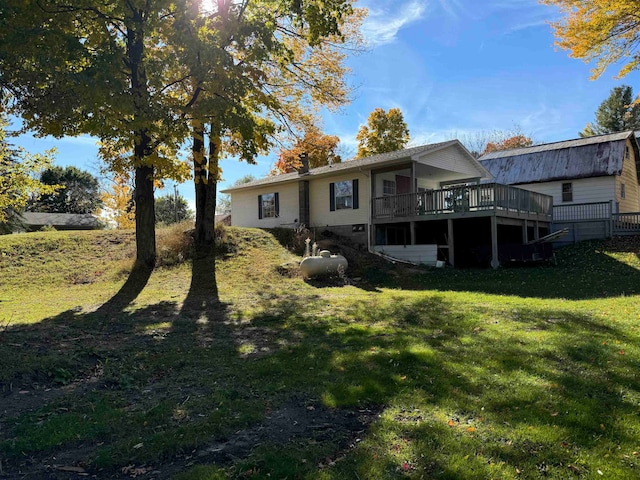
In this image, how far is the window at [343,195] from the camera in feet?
64.3

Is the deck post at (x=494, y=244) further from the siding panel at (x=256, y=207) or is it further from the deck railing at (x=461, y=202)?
the siding panel at (x=256, y=207)

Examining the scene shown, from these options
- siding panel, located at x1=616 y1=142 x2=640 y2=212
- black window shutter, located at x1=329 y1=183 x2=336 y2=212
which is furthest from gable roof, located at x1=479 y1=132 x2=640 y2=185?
black window shutter, located at x1=329 y1=183 x2=336 y2=212

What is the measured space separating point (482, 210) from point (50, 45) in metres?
13.0

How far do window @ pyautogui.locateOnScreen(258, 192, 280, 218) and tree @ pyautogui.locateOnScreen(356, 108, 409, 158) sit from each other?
1603 centimetres

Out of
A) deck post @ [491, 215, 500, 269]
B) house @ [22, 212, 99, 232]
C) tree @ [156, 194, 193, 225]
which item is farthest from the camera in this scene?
tree @ [156, 194, 193, 225]

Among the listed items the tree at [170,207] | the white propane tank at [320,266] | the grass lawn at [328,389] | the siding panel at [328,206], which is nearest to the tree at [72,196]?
the tree at [170,207]

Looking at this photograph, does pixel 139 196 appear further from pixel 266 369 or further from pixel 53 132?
pixel 266 369

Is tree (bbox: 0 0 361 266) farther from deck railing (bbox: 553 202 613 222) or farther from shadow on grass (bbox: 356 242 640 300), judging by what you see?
A: deck railing (bbox: 553 202 613 222)

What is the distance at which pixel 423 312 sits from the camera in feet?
28.2

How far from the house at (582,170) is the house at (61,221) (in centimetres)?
3992

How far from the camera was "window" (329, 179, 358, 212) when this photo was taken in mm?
19609

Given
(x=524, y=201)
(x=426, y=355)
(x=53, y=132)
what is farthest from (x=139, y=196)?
(x=524, y=201)

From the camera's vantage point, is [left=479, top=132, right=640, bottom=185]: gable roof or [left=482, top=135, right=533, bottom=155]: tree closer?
[left=479, top=132, right=640, bottom=185]: gable roof

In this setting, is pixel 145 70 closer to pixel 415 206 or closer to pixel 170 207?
pixel 415 206
